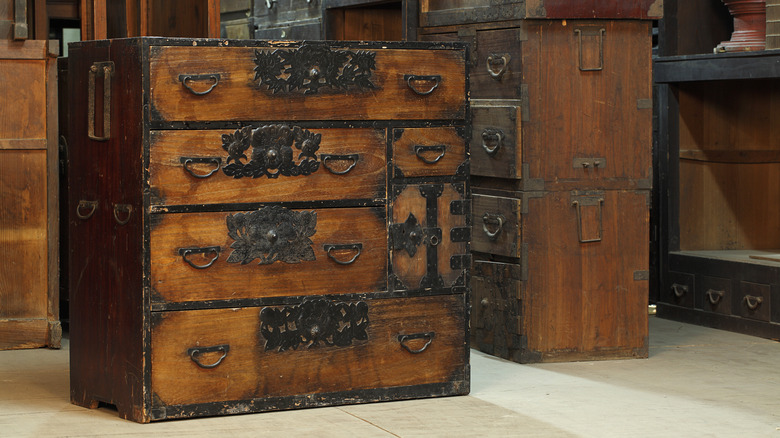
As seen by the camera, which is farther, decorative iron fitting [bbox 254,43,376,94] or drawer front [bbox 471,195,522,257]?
drawer front [bbox 471,195,522,257]

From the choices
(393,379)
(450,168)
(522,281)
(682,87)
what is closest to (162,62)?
(450,168)

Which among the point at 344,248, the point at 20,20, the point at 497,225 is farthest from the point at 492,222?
the point at 20,20

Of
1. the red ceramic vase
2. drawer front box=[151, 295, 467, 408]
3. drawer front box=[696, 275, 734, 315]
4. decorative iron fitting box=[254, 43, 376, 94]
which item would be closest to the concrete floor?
drawer front box=[151, 295, 467, 408]

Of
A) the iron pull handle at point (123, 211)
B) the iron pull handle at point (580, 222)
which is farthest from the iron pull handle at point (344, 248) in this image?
the iron pull handle at point (580, 222)

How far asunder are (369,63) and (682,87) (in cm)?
240

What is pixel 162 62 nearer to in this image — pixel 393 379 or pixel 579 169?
pixel 393 379

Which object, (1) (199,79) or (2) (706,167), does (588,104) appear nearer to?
(2) (706,167)

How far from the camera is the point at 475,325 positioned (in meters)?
4.84

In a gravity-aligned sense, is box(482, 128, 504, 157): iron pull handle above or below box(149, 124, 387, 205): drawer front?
above

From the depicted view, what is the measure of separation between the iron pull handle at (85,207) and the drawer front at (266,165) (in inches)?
13.2

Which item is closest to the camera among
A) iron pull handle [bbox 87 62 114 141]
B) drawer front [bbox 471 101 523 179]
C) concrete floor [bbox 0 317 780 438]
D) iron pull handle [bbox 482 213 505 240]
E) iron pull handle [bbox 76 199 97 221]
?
concrete floor [bbox 0 317 780 438]

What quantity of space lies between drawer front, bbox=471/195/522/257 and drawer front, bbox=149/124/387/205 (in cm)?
89

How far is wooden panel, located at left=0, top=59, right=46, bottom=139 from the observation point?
15.5ft

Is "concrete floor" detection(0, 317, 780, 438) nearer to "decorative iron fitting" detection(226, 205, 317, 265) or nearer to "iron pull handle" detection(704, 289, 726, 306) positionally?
"decorative iron fitting" detection(226, 205, 317, 265)
